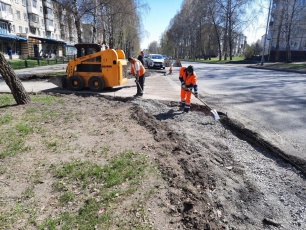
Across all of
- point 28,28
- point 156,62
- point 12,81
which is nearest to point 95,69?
point 12,81

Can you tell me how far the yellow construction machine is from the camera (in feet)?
30.8

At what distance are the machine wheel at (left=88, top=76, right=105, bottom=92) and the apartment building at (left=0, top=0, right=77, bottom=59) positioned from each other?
2325 cm

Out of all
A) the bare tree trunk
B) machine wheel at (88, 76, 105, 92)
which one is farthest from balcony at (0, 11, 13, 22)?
the bare tree trunk

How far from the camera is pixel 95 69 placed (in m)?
9.77

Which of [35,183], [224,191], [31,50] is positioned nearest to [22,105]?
[35,183]

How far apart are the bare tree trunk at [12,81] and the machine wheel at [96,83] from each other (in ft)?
10.1

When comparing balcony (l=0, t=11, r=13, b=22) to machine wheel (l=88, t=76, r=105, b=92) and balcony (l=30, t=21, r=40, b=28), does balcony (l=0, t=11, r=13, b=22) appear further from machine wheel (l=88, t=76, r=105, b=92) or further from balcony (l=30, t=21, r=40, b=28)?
machine wheel (l=88, t=76, r=105, b=92)

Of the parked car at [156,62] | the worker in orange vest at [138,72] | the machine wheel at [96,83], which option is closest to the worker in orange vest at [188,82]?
the worker in orange vest at [138,72]

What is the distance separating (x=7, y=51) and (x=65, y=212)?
41936 mm

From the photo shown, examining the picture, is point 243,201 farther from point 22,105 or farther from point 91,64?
point 91,64

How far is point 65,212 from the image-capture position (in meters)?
2.62

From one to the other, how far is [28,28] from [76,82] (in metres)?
45.2

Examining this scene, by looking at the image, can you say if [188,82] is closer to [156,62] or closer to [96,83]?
[96,83]

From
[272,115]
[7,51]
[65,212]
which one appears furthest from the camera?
[7,51]
